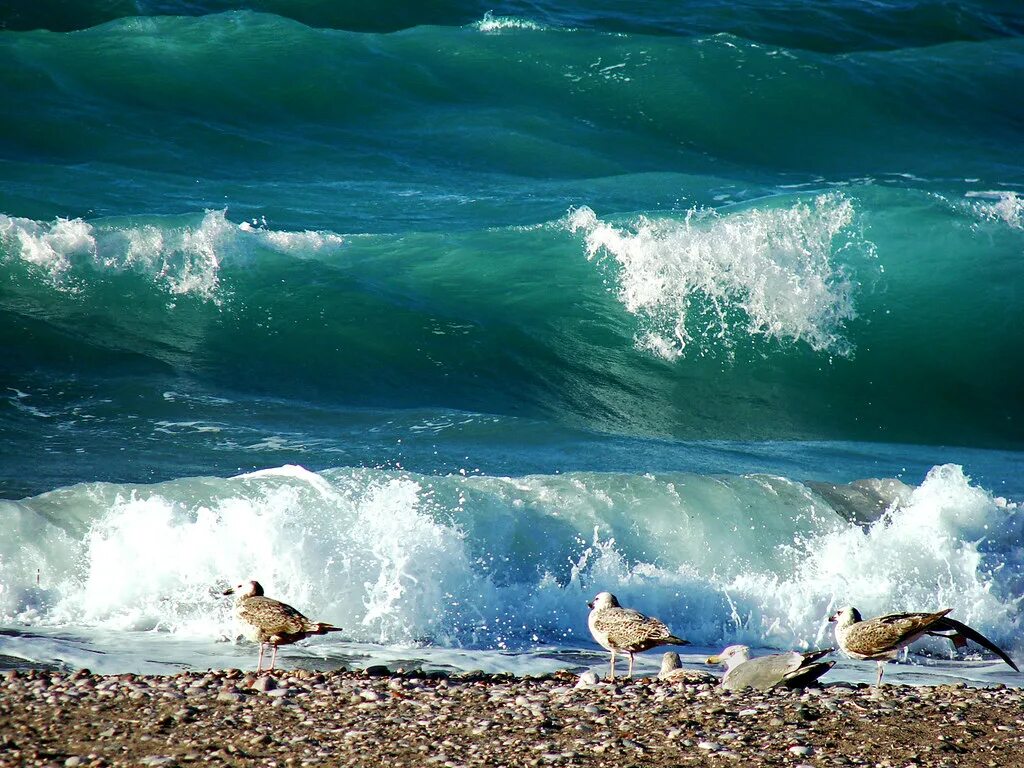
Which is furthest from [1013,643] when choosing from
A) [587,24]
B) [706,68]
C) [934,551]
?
[587,24]

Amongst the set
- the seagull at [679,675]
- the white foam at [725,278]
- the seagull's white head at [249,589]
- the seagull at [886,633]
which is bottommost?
the seagull at [679,675]

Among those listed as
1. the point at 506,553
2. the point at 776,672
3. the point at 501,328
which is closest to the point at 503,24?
the point at 501,328

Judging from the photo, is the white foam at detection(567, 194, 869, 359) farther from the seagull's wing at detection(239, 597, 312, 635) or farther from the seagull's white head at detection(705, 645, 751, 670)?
the seagull's wing at detection(239, 597, 312, 635)

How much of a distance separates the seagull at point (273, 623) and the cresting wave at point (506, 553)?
3.27ft

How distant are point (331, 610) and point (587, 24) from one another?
19014 millimetres

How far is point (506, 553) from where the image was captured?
7.96 metres

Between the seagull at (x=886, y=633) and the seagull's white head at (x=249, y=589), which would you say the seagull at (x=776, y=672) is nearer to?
the seagull at (x=886, y=633)

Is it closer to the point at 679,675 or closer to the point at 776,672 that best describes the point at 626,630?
the point at 679,675

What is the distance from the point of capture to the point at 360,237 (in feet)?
47.2

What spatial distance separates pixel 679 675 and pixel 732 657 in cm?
37

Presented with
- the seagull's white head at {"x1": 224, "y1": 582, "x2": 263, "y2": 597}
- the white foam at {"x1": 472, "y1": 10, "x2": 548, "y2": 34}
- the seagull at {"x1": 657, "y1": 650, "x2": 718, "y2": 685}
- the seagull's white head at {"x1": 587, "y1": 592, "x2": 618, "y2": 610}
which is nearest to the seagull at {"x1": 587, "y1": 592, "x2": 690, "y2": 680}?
the seagull's white head at {"x1": 587, "y1": 592, "x2": 618, "y2": 610}

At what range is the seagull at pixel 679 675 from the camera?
6.14 meters

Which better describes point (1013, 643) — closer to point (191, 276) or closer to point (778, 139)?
point (191, 276)

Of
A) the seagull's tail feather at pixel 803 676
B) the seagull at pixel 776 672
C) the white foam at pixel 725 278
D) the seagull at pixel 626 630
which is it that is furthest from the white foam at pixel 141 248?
the seagull's tail feather at pixel 803 676
